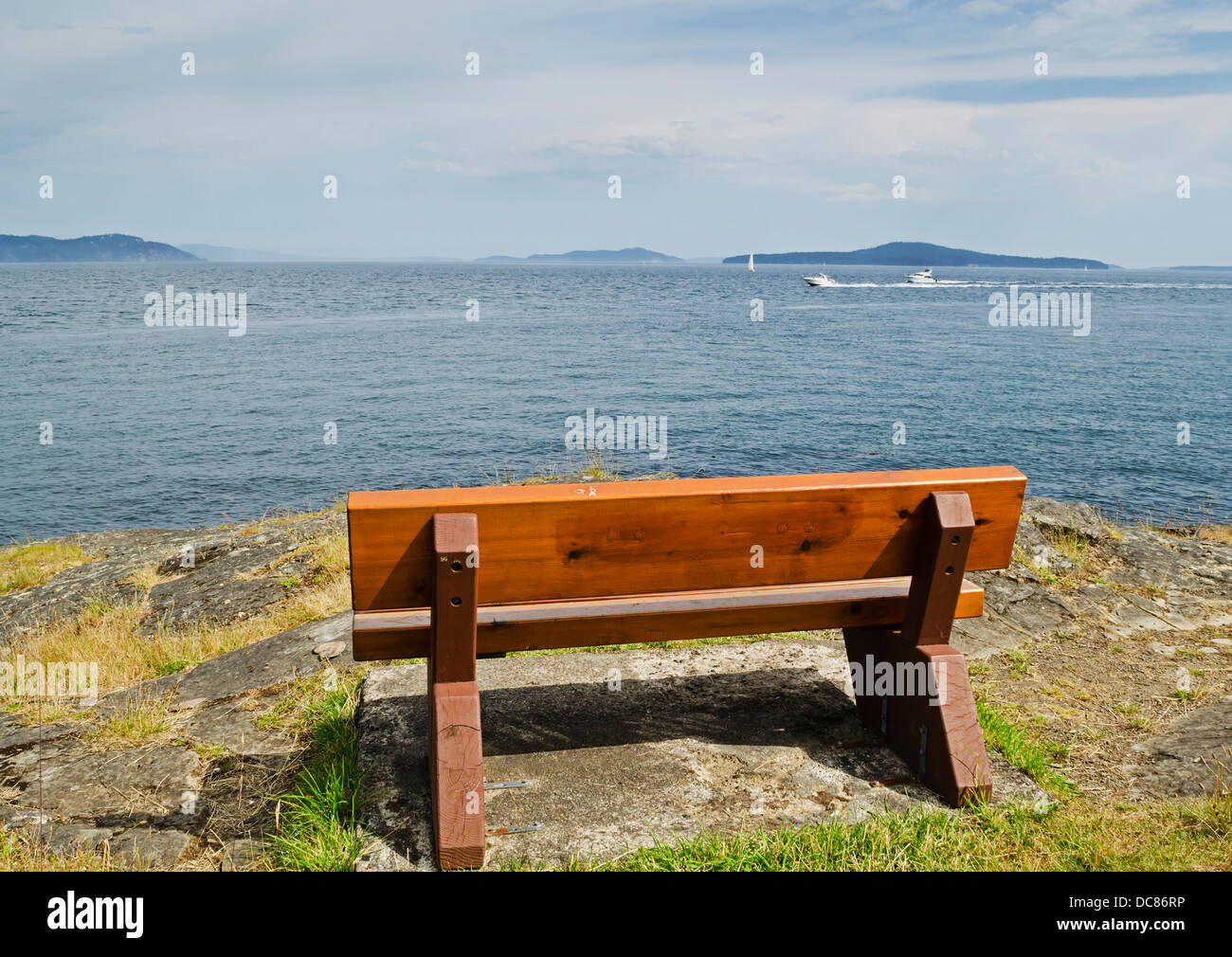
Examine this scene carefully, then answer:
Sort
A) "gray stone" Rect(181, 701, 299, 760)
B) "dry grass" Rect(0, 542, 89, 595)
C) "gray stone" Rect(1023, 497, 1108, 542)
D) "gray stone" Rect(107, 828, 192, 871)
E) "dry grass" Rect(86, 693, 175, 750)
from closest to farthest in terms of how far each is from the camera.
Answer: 1. "gray stone" Rect(107, 828, 192, 871)
2. "gray stone" Rect(181, 701, 299, 760)
3. "dry grass" Rect(86, 693, 175, 750)
4. "gray stone" Rect(1023, 497, 1108, 542)
5. "dry grass" Rect(0, 542, 89, 595)

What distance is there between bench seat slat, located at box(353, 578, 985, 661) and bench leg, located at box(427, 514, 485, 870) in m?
0.15

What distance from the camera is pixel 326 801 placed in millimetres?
3424

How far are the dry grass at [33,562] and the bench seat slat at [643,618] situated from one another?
10.3m

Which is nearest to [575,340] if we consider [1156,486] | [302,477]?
[302,477]

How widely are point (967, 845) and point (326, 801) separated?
7.65 feet

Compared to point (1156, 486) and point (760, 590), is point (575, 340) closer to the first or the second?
point (1156, 486)

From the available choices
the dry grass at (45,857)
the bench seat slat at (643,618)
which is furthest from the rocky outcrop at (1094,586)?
the dry grass at (45,857)

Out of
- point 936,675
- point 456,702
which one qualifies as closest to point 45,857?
point 456,702

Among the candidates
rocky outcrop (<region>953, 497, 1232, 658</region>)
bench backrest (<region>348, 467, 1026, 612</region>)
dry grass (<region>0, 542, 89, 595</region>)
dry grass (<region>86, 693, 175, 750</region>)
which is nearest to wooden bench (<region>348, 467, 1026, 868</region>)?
bench backrest (<region>348, 467, 1026, 612</region>)

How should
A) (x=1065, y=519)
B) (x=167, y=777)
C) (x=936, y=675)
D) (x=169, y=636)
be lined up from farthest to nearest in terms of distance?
(x=1065, y=519) → (x=169, y=636) → (x=167, y=777) → (x=936, y=675)

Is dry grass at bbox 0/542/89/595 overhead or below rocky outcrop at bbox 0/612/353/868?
below

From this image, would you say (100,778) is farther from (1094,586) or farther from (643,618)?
(1094,586)

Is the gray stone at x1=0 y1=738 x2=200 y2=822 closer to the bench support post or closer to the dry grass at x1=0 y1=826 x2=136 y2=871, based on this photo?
the dry grass at x1=0 y1=826 x2=136 y2=871

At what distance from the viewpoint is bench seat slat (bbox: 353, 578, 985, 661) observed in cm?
336
